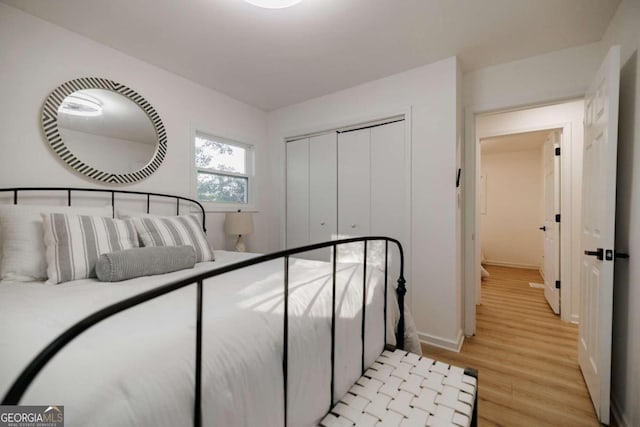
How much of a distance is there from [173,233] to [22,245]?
0.69 meters

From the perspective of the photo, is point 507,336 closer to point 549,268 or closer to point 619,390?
point 619,390

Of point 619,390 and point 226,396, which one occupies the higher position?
point 226,396

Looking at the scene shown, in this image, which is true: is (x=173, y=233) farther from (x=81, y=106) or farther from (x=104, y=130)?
(x=81, y=106)

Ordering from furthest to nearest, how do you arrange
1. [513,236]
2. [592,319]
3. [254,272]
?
[513,236] → [592,319] → [254,272]

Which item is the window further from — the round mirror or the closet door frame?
the closet door frame

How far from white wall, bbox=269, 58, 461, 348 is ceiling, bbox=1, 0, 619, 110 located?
193mm

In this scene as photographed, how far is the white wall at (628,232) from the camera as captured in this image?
1.40 meters

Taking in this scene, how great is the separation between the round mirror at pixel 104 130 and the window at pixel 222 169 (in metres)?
0.46

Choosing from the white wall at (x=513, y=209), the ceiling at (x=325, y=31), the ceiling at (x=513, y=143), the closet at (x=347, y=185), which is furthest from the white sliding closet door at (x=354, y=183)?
the white wall at (x=513, y=209)

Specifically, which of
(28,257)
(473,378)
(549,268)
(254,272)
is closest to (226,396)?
(254,272)

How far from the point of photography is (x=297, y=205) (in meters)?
3.35

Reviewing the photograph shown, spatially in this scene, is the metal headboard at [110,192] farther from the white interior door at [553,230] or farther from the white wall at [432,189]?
the white interior door at [553,230]

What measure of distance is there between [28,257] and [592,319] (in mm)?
3284

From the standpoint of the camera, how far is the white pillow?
1357mm
